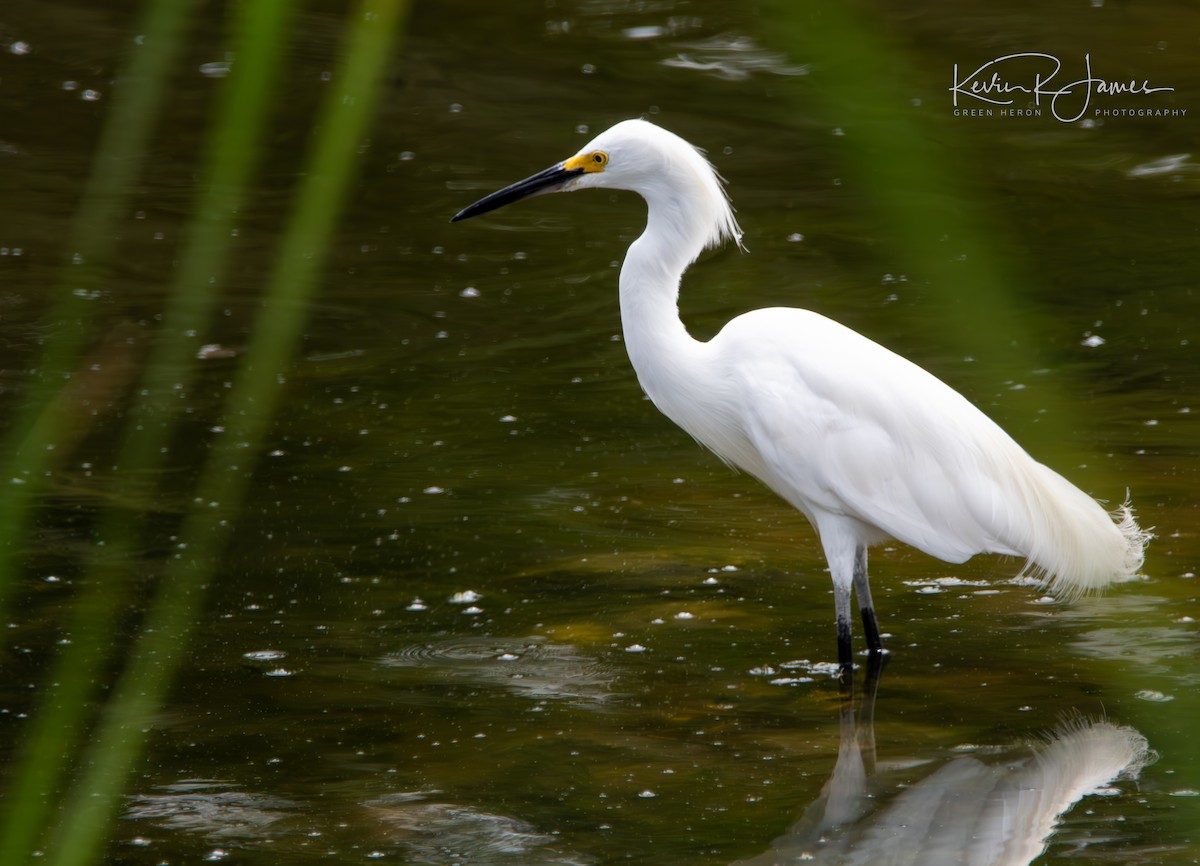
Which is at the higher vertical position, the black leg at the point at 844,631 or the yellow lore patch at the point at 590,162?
the yellow lore patch at the point at 590,162

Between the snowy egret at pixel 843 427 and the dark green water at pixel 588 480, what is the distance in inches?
7.6

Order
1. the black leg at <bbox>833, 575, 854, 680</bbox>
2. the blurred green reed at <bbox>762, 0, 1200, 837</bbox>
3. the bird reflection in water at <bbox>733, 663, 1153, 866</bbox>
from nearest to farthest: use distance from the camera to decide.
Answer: the blurred green reed at <bbox>762, 0, 1200, 837</bbox>
the bird reflection in water at <bbox>733, 663, 1153, 866</bbox>
the black leg at <bbox>833, 575, 854, 680</bbox>

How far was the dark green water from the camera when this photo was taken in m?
2.77

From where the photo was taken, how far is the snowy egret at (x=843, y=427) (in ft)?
11.1

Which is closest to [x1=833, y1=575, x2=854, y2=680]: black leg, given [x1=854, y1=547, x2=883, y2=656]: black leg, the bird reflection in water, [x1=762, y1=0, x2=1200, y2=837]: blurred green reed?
[x1=854, y1=547, x2=883, y2=656]: black leg

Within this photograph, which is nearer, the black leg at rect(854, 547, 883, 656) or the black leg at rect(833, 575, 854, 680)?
the black leg at rect(833, 575, 854, 680)

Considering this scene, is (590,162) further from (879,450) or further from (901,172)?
(901,172)

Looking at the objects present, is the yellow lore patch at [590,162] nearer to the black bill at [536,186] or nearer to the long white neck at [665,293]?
the black bill at [536,186]

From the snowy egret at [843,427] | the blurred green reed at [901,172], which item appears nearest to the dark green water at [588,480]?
the blurred green reed at [901,172]

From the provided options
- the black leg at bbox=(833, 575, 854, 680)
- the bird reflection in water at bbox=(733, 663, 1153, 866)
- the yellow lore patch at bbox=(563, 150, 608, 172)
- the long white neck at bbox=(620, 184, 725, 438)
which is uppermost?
the yellow lore patch at bbox=(563, 150, 608, 172)

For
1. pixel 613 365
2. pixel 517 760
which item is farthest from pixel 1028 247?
pixel 517 760

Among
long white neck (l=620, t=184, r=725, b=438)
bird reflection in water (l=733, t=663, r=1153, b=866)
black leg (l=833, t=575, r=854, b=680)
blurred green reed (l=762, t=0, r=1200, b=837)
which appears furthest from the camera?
long white neck (l=620, t=184, r=725, b=438)

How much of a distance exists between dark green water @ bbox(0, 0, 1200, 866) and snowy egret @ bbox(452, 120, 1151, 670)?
0.19 meters

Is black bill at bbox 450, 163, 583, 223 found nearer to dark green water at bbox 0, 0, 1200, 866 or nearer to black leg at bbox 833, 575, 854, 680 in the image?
dark green water at bbox 0, 0, 1200, 866
